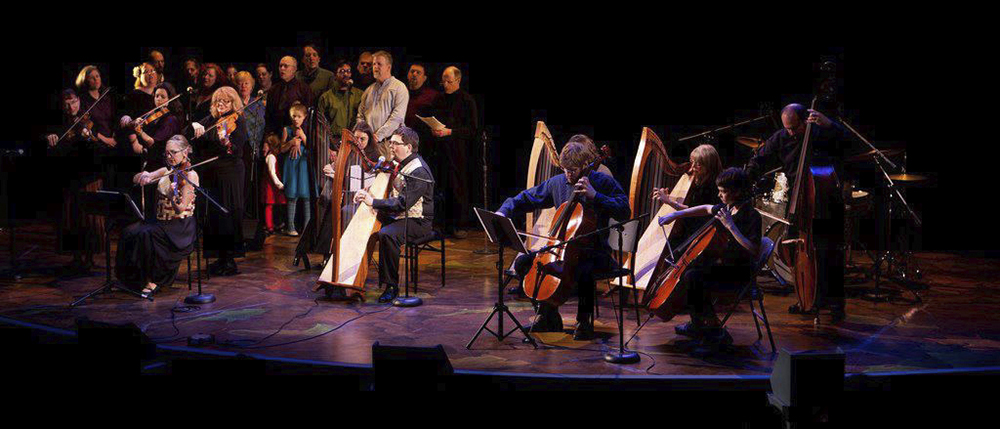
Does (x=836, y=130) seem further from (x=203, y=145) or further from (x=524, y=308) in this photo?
(x=203, y=145)

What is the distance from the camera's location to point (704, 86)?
368 inches

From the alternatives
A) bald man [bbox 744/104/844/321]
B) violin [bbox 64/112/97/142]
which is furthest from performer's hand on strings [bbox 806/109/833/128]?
violin [bbox 64/112/97/142]

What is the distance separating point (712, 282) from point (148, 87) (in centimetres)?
661

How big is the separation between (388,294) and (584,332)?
5.99ft

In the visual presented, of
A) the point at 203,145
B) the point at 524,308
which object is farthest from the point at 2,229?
the point at 524,308

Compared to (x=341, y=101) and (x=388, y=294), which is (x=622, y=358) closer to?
(x=388, y=294)

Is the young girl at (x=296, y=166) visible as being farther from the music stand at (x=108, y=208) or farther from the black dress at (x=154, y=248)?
the music stand at (x=108, y=208)

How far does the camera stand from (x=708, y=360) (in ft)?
18.5

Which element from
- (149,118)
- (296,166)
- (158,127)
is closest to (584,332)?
(158,127)

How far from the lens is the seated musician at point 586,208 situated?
6039 millimetres

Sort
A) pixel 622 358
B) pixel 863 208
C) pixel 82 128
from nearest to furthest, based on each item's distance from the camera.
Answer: pixel 622 358, pixel 863 208, pixel 82 128

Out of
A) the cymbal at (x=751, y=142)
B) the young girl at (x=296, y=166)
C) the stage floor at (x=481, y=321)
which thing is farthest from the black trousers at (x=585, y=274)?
the young girl at (x=296, y=166)

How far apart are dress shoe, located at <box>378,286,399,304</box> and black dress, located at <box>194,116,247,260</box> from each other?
1770 millimetres

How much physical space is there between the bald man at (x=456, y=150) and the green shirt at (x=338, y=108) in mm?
849
